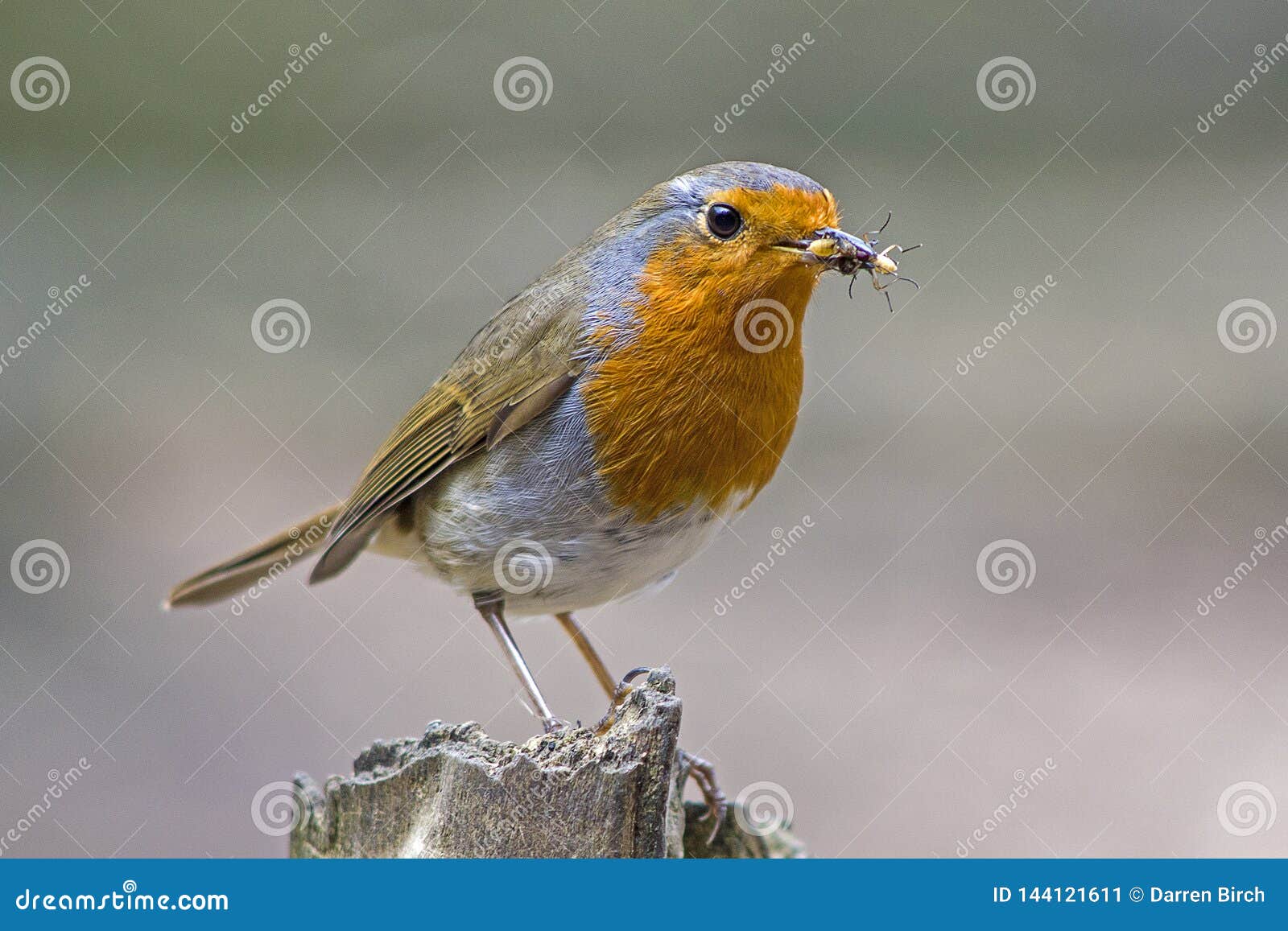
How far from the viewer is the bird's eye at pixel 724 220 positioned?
3139mm

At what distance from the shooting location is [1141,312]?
704 centimetres

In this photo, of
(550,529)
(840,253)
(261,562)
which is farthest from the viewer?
(261,562)

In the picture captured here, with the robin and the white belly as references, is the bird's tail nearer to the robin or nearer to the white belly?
the robin

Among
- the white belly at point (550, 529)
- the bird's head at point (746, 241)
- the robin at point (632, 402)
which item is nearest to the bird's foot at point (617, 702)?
the robin at point (632, 402)

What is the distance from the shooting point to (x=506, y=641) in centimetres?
362

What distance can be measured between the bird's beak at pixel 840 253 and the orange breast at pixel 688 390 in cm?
9

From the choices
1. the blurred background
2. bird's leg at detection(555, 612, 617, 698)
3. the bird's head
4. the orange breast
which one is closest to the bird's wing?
the orange breast

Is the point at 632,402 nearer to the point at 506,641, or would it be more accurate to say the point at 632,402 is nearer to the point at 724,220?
the point at 724,220

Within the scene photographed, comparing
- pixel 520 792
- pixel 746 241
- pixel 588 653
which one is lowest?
pixel 520 792

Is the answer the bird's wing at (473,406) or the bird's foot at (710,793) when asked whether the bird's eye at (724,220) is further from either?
the bird's foot at (710,793)

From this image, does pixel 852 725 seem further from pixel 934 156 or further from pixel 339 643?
pixel 934 156

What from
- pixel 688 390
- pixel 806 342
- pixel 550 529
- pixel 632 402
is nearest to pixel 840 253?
pixel 688 390

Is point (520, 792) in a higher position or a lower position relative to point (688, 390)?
lower

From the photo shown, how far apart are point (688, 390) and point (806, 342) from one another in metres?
3.58
